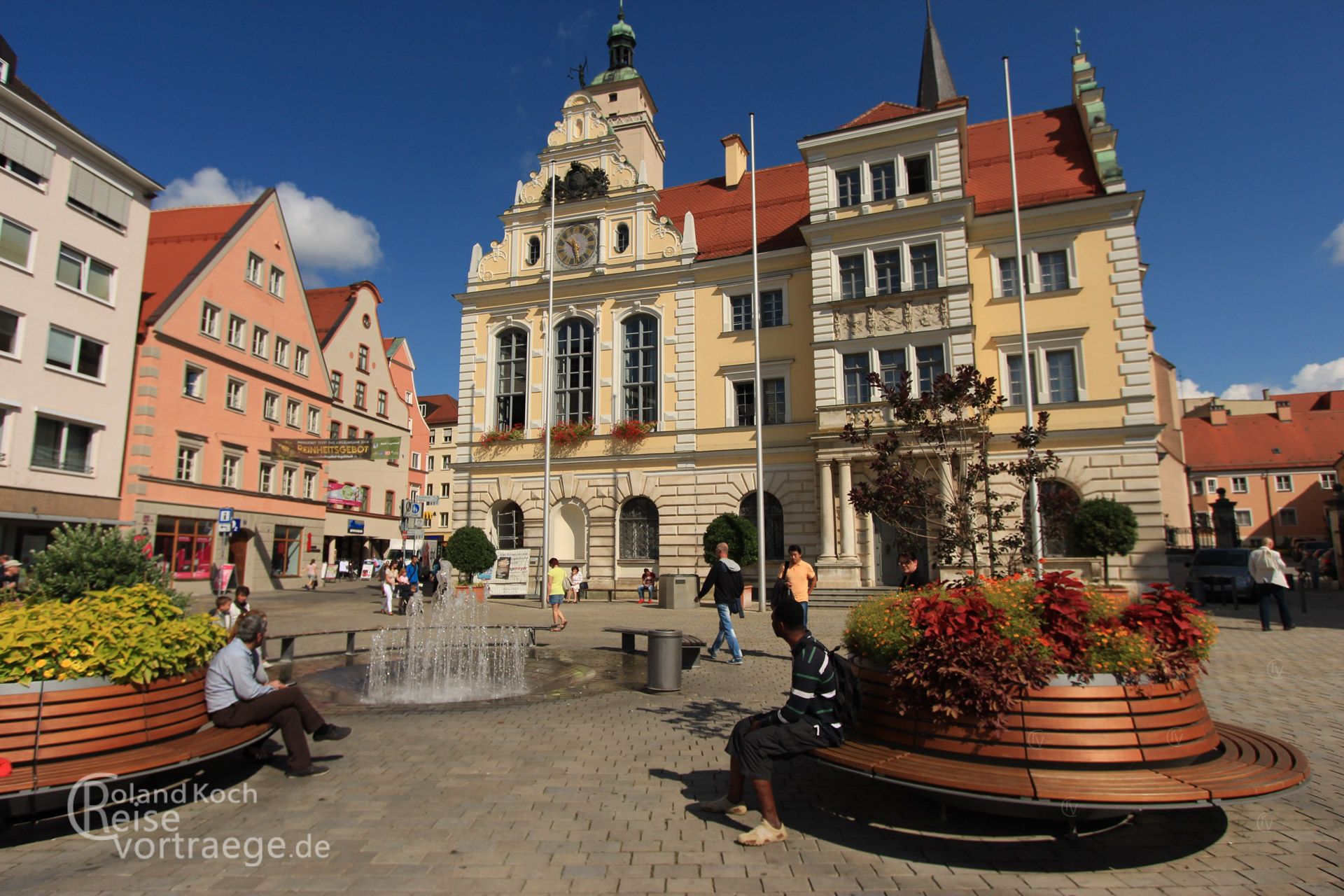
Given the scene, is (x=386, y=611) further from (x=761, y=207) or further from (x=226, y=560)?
(x=761, y=207)

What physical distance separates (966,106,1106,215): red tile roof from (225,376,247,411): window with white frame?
32202 mm

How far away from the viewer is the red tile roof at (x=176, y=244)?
31062 millimetres

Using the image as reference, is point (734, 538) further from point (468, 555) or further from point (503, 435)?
point (503, 435)

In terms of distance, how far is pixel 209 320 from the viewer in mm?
32625

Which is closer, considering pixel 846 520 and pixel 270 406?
pixel 846 520

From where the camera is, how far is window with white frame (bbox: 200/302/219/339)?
32.0 m

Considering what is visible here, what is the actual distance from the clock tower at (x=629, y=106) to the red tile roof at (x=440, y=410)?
4085 centimetres

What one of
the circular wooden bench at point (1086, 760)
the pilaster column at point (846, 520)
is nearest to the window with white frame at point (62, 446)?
the pilaster column at point (846, 520)

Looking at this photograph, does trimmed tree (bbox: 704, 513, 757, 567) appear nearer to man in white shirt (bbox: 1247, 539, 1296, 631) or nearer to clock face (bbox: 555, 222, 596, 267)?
man in white shirt (bbox: 1247, 539, 1296, 631)

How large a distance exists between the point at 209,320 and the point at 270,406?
198 inches

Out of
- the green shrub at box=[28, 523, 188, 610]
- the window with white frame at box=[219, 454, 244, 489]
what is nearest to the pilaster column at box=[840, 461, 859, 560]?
the green shrub at box=[28, 523, 188, 610]

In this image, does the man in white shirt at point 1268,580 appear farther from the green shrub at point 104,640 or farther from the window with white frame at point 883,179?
the green shrub at point 104,640

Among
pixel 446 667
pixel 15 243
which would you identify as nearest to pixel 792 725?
pixel 446 667

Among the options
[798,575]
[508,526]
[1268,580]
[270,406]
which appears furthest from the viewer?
[270,406]
